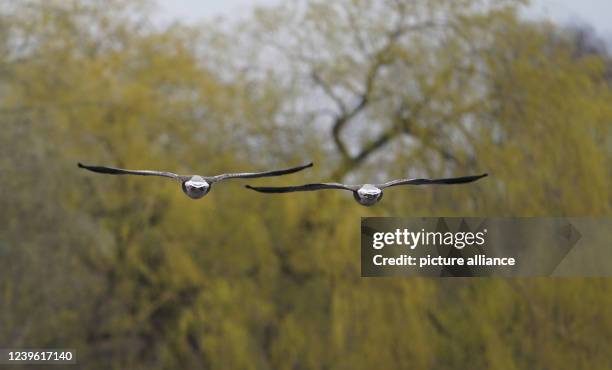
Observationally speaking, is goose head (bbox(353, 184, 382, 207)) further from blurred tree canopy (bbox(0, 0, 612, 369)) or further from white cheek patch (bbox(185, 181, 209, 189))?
blurred tree canopy (bbox(0, 0, 612, 369))

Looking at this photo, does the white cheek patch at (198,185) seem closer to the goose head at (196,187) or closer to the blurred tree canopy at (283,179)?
the goose head at (196,187)

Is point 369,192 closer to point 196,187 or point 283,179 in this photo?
point 196,187

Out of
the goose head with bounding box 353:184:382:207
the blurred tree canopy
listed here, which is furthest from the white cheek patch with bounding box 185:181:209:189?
the blurred tree canopy

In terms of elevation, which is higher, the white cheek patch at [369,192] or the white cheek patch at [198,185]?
the white cheek patch at [369,192]

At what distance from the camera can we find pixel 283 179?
43.5ft

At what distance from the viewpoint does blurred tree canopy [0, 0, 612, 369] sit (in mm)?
11281

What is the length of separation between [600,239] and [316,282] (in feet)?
10.9

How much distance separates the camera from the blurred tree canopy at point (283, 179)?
11281 millimetres

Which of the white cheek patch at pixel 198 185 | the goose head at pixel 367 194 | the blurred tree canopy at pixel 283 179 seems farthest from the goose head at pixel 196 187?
the blurred tree canopy at pixel 283 179

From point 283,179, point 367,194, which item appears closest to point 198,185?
point 367,194

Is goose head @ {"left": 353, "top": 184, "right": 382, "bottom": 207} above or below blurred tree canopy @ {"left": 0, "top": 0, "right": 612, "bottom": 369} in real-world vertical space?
below

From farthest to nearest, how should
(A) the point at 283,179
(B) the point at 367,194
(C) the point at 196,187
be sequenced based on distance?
(A) the point at 283,179, (B) the point at 367,194, (C) the point at 196,187

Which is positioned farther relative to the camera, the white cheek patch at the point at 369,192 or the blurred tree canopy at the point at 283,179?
the blurred tree canopy at the point at 283,179

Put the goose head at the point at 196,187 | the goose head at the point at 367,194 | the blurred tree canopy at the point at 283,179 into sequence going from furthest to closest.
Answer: the blurred tree canopy at the point at 283,179 → the goose head at the point at 367,194 → the goose head at the point at 196,187
